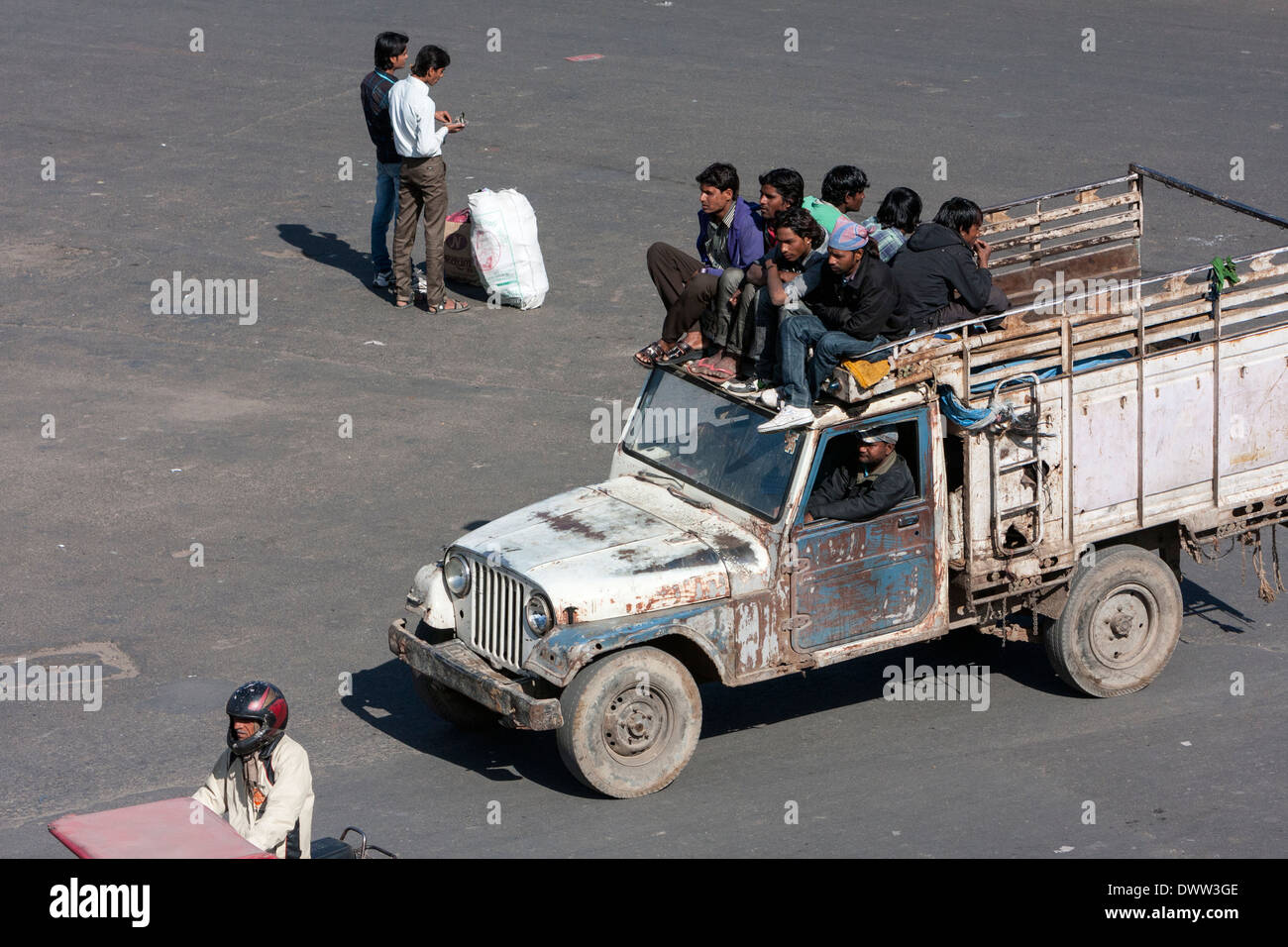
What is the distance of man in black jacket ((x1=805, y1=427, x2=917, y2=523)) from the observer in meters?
8.55

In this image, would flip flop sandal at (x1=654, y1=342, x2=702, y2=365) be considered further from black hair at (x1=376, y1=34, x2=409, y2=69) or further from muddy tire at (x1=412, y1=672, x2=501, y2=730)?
black hair at (x1=376, y1=34, x2=409, y2=69)

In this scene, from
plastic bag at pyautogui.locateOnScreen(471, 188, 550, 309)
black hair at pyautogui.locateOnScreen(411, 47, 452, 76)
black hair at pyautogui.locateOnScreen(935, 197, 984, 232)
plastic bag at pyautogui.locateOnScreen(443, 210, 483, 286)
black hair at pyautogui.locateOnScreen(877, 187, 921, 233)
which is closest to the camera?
black hair at pyautogui.locateOnScreen(935, 197, 984, 232)

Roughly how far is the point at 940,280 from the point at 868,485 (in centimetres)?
146

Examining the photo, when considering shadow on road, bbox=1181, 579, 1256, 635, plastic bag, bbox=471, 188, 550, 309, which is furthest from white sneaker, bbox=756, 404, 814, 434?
plastic bag, bbox=471, 188, 550, 309

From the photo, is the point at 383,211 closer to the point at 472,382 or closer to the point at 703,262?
the point at 472,382

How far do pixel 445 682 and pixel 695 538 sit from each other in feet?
5.02

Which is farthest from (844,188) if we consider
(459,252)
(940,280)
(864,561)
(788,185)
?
(459,252)

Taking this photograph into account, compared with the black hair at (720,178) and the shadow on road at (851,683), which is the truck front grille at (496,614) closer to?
the shadow on road at (851,683)

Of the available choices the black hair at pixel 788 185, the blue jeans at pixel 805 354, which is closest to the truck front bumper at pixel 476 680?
the blue jeans at pixel 805 354

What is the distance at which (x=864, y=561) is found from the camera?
28.5ft

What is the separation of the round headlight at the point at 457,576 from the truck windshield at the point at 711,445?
4.21 ft

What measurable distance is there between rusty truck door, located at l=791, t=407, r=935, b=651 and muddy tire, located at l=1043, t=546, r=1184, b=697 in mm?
1067

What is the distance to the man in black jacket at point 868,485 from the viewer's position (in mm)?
8555

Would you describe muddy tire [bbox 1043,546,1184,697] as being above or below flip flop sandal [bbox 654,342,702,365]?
below
